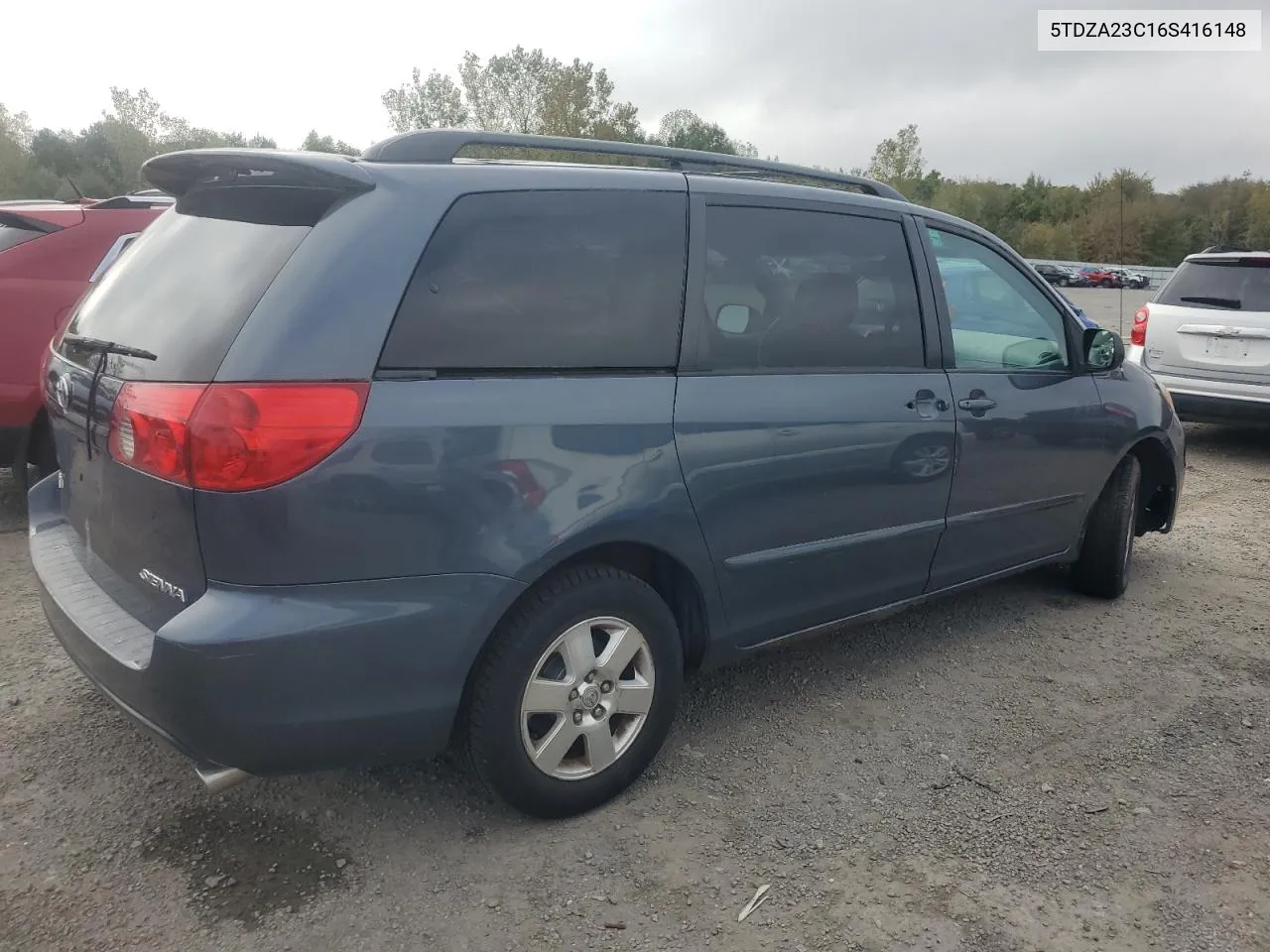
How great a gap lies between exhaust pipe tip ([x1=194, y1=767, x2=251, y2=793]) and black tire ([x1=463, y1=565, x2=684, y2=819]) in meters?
0.55

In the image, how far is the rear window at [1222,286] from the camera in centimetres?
786

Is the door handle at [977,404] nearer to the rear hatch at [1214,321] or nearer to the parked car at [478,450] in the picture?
the parked car at [478,450]

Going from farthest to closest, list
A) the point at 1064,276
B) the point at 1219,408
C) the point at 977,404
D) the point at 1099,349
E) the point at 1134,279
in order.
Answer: the point at 1134,279 → the point at 1064,276 → the point at 1219,408 → the point at 1099,349 → the point at 977,404

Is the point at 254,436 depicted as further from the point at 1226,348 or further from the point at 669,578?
the point at 1226,348

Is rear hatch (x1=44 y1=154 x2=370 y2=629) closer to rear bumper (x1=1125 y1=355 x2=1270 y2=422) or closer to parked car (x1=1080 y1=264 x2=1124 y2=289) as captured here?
rear bumper (x1=1125 y1=355 x2=1270 y2=422)

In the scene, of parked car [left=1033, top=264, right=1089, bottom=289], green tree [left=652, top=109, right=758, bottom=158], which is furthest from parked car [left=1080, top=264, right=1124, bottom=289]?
green tree [left=652, top=109, right=758, bottom=158]

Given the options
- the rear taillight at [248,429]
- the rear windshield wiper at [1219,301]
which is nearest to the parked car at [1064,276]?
the rear windshield wiper at [1219,301]

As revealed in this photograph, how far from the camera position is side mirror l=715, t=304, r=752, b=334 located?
9.80 ft

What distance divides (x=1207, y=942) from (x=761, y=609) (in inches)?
55.7

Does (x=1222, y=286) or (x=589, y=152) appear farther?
(x=1222, y=286)

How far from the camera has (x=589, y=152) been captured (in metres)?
3.06

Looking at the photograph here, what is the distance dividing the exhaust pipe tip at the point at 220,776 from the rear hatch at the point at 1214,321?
7947mm

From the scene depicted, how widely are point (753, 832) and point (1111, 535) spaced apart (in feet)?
8.69

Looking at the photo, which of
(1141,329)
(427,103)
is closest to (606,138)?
(427,103)
